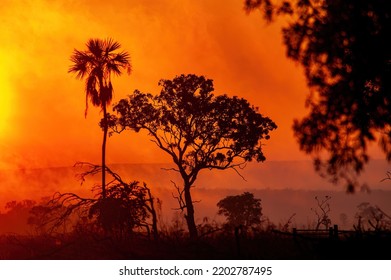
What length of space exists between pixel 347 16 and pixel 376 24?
80 centimetres

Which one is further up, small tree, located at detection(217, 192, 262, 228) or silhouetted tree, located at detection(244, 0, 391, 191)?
small tree, located at detection(217, 192, 262, 228)

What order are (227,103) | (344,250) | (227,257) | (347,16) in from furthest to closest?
(227,103)
(347,16)
(227,257)
(344,250)

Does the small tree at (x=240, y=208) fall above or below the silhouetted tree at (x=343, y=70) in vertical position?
above

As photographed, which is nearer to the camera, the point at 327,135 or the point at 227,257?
the point at 227,257

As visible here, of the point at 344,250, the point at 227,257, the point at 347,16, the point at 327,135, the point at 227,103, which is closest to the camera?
the point at 344,250

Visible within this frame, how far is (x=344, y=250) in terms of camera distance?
10.4 m

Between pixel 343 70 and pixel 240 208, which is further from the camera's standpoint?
pixel 240 208

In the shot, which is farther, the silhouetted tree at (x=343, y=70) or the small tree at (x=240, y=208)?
the small tree at (x=240, y=208)

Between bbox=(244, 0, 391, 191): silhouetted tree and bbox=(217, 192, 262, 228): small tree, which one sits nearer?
bbox=(244, 0, 391, 191): silhouetted tree
